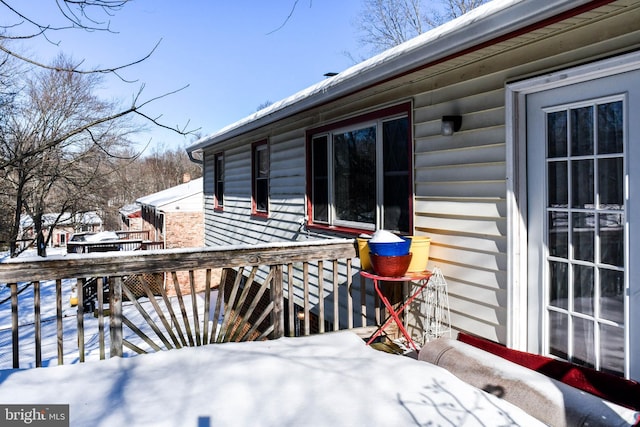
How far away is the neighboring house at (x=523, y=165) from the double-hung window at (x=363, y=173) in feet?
0.07

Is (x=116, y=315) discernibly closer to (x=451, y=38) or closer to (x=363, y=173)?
(x=363, y=173)

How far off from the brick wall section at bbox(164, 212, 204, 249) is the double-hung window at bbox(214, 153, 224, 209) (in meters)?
5.97

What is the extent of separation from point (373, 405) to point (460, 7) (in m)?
18.6

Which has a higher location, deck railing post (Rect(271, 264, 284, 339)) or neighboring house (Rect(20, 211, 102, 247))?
neighboring house (Rect(20, 211, 102, 247))

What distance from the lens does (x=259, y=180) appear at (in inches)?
322

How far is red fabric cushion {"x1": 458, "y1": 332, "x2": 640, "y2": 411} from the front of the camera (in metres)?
2.34

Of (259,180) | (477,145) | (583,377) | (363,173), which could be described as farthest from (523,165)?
(259,180)

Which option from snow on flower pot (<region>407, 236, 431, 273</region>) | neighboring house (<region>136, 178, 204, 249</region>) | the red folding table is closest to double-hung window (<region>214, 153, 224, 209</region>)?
neighboring house (<region>136, 178, 204, 249</region>)

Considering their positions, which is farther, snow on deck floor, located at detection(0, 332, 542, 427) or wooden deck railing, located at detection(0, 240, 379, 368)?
wooden deck railing, located at detection(0, 240, 379, 368)

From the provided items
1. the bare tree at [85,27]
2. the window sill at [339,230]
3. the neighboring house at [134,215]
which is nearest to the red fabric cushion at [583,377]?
the window sill at [339,230]

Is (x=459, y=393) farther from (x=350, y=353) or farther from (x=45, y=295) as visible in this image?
(x=45, y=295)

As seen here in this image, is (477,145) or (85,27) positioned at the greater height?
(85,27)

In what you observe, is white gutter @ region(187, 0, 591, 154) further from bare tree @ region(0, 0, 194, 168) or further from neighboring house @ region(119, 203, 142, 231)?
neighboring house @ region(119, 203, 142, 231)

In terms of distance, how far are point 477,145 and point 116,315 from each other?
119 inches
